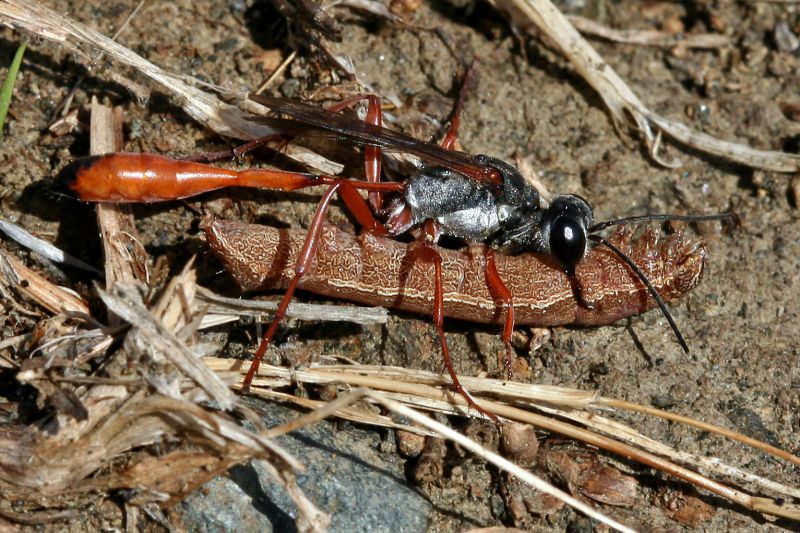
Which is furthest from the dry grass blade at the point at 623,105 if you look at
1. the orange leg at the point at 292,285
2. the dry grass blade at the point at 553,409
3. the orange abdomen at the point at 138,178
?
the orange abdomen at the point at 138,178

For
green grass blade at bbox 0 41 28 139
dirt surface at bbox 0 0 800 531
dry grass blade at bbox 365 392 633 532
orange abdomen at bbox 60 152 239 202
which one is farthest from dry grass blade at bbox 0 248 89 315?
dry grass blade at bbox 365 392 633 532

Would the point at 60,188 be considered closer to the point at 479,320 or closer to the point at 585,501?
the point at 479,320

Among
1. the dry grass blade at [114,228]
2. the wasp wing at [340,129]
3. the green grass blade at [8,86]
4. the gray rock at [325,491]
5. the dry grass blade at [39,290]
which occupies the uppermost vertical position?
the wasp wing at [340,129]

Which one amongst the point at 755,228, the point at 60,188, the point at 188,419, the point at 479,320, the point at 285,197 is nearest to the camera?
the point at 188,419

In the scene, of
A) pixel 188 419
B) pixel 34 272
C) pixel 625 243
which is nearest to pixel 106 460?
pixel 188 419

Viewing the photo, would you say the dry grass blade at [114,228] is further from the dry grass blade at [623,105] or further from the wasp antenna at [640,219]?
the dry grass blade at [623,105]

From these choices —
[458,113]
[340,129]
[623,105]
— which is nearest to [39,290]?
[340,129]
